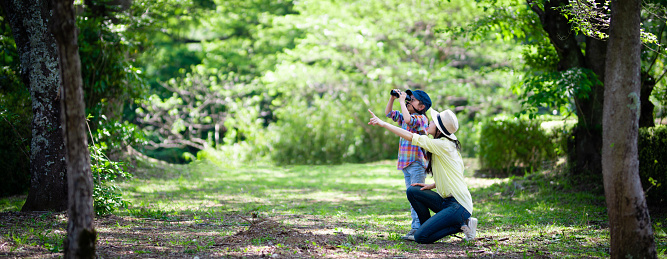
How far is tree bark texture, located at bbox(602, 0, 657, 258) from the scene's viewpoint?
3760mm

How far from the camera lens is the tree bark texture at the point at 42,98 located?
19.1 feet

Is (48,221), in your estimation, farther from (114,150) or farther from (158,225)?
(114,150)

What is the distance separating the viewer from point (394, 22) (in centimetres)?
1830

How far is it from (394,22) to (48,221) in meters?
14.7

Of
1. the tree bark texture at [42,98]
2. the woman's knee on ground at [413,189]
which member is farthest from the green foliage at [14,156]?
the woman's knee on ground at [413,189]

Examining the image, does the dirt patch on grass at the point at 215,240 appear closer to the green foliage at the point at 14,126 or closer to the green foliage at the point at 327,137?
the green foliage at the point at 14,126

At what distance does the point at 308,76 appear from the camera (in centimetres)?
1853

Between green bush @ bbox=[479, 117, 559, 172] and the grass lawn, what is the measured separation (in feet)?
2.91

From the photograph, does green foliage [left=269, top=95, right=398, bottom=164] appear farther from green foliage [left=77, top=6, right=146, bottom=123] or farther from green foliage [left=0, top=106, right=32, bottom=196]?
green foliage [left=0, top=106, right=32, bottom=196]

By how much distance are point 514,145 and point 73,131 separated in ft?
30.9

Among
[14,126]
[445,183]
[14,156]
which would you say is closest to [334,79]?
[14,156]

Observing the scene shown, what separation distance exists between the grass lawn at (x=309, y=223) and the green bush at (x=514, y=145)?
887mm

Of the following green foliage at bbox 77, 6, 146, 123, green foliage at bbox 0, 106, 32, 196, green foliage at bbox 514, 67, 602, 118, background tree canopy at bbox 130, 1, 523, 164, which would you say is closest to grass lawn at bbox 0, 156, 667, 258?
green foliage at bbox 0, 106, 32, 196

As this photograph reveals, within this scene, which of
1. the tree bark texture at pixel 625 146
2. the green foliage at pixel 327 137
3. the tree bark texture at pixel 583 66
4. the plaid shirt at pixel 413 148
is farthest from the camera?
the green foliage at pixel 327 137
